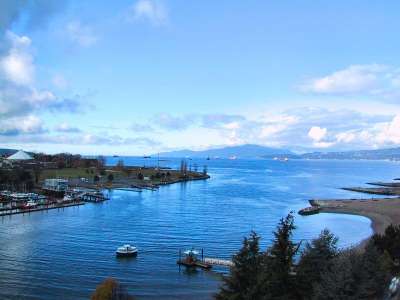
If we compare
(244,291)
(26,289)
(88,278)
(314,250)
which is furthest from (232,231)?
(244,291)

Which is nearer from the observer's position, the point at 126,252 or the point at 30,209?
the point at 126,252

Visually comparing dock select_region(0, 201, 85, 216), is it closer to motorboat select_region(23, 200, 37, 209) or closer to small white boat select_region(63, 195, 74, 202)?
motorboat select_region(23, 200, 37, 209)

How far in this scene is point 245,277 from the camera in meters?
20.8

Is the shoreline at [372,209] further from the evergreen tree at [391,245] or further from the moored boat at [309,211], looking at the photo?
the evergreen tree at [391,245]

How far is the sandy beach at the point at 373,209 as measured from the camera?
69750 millimetres

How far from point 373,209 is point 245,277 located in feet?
221

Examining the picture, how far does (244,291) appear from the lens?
20500mm

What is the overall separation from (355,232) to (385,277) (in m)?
37.3

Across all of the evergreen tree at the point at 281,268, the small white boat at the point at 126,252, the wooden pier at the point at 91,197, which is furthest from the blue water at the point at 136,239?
the evergreen tree at the point at 281,268

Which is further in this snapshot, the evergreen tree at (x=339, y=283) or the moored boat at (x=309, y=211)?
the moored boat at (x=309, y=211)

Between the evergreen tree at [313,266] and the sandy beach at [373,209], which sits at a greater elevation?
the evergreen tree at [313,266]

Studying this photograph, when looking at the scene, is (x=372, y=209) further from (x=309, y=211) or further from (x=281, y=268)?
(x=281, y=268)

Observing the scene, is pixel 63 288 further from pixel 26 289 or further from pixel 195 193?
pixel 195 193

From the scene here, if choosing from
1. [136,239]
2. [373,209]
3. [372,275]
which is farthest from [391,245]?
[373,209]
